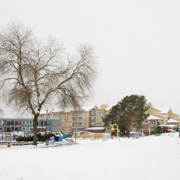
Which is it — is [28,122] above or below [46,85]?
below

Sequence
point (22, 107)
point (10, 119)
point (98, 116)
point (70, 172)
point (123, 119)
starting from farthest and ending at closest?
point (98, 116) → point (10, 119) → point (123, 119) → point (22, 107) → point (70, 172)

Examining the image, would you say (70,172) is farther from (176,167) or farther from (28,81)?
(28,81)

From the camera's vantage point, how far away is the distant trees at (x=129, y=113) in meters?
63.5

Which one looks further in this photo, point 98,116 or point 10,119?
point 98,116

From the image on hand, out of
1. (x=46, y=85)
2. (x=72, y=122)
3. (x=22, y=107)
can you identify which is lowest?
(x=72, y=122)

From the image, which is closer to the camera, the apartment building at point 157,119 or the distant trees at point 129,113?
the distant trees at point 129,113

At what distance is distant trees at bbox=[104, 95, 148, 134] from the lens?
2501 inches

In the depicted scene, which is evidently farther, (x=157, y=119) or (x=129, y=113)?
(x=157, y=119)

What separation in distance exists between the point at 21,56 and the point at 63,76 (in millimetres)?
5512

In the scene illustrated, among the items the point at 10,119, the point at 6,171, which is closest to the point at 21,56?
the point at 6,171

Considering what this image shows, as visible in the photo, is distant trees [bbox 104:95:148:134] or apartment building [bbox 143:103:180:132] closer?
distant trees [bbox 104:95:148:134]

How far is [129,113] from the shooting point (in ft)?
214

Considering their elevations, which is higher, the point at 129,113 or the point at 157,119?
the point at 129,113

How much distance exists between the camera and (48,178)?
33.3 feet
